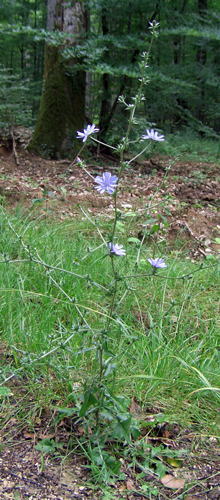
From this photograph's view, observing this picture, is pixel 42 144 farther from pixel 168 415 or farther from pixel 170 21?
pixel 168 415

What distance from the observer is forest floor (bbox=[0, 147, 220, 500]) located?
4.62 ft

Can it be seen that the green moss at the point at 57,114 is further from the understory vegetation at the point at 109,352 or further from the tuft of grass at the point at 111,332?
the understory vegetation at the point at 109,352

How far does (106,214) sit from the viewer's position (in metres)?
4.26

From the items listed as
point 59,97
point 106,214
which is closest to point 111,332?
point 106,214

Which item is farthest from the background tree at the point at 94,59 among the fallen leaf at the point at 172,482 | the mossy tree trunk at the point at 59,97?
the fallen leaf at the point at 172,482

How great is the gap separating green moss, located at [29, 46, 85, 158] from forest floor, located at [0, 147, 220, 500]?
24 centimetres

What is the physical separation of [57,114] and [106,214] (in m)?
2.54

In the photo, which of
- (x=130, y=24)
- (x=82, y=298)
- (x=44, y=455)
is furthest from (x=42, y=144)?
(x=44, y=455)

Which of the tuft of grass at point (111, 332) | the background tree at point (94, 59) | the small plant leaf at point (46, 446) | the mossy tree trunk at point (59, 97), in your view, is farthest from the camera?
the mossy tree trunk at point (59, 97)

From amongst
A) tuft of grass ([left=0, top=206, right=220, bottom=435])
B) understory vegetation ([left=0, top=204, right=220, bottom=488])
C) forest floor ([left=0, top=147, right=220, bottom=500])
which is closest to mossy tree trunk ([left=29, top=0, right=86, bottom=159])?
forest floor ([left=0, top=147, right=220, bottom=500])

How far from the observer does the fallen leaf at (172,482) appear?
4.73 feet

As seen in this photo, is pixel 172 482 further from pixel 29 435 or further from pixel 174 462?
pixel 29 435

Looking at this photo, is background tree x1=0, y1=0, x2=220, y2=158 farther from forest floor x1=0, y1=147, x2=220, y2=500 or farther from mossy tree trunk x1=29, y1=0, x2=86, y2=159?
forest floor x1=0, y1=147, x2=220, y2=500

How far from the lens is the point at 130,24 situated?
21.2 feet
